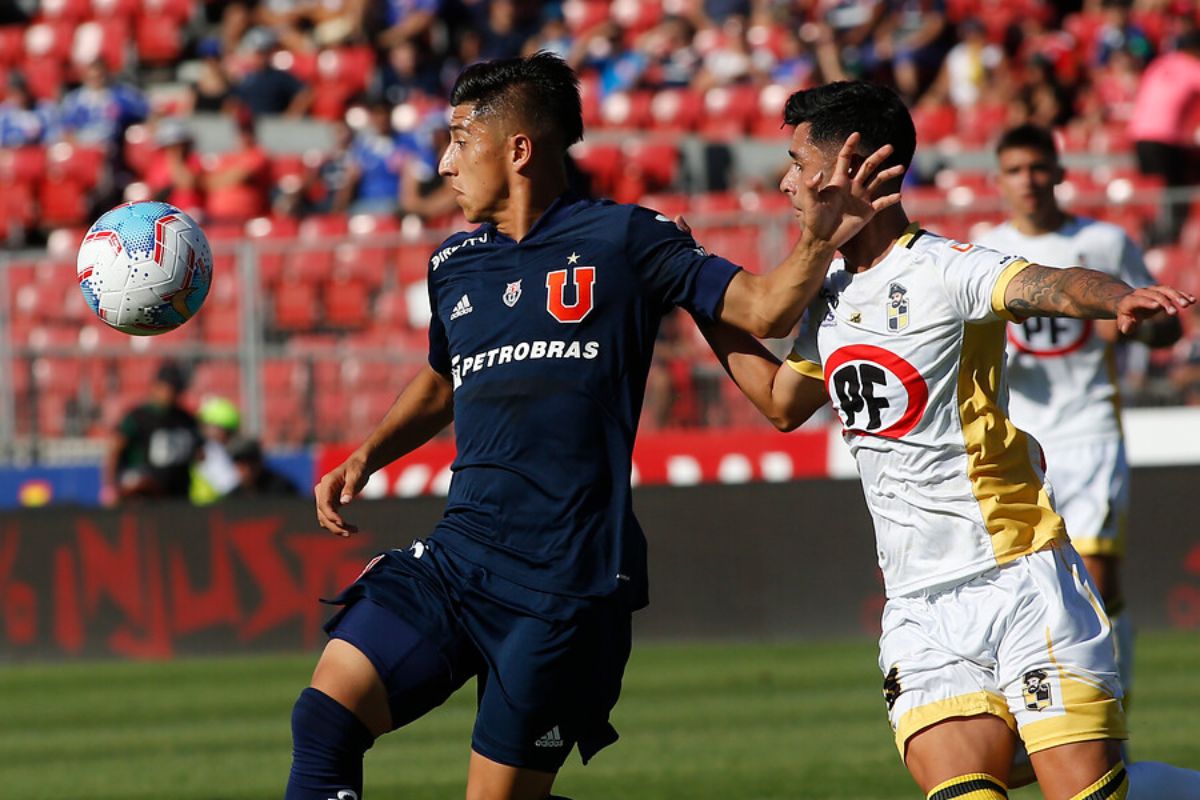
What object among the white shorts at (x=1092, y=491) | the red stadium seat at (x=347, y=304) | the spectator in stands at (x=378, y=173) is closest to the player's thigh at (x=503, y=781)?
the white shorts at (x=1092, y=491)

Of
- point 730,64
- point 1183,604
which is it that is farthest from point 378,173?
point 1183,604

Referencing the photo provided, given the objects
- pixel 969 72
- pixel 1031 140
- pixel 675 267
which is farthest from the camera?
pixel 969 72

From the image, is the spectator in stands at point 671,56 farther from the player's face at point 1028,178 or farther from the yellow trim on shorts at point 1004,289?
the yellow trim on shorts at point 1004,289

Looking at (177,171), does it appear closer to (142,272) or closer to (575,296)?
(142,272)

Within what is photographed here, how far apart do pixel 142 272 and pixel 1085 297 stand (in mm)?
2914

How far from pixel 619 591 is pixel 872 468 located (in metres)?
0.77

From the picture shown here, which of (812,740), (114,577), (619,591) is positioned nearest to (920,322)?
(619,591)

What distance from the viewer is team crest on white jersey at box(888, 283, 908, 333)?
5.07m

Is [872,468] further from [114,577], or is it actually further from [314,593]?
[114,577]

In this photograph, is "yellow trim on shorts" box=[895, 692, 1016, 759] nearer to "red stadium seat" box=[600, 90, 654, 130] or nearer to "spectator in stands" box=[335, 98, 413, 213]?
"spectator in stands" box=[335, 98, 413, 213]

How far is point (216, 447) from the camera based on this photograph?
16297mm

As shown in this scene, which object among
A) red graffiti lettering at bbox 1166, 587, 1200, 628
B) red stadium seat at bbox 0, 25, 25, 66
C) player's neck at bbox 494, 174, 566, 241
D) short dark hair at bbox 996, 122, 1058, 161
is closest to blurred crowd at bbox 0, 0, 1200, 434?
red stadium seat at bbox 0, 25, 25, 66

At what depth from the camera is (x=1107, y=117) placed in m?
18.9

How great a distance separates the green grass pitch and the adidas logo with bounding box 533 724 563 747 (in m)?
2.83
